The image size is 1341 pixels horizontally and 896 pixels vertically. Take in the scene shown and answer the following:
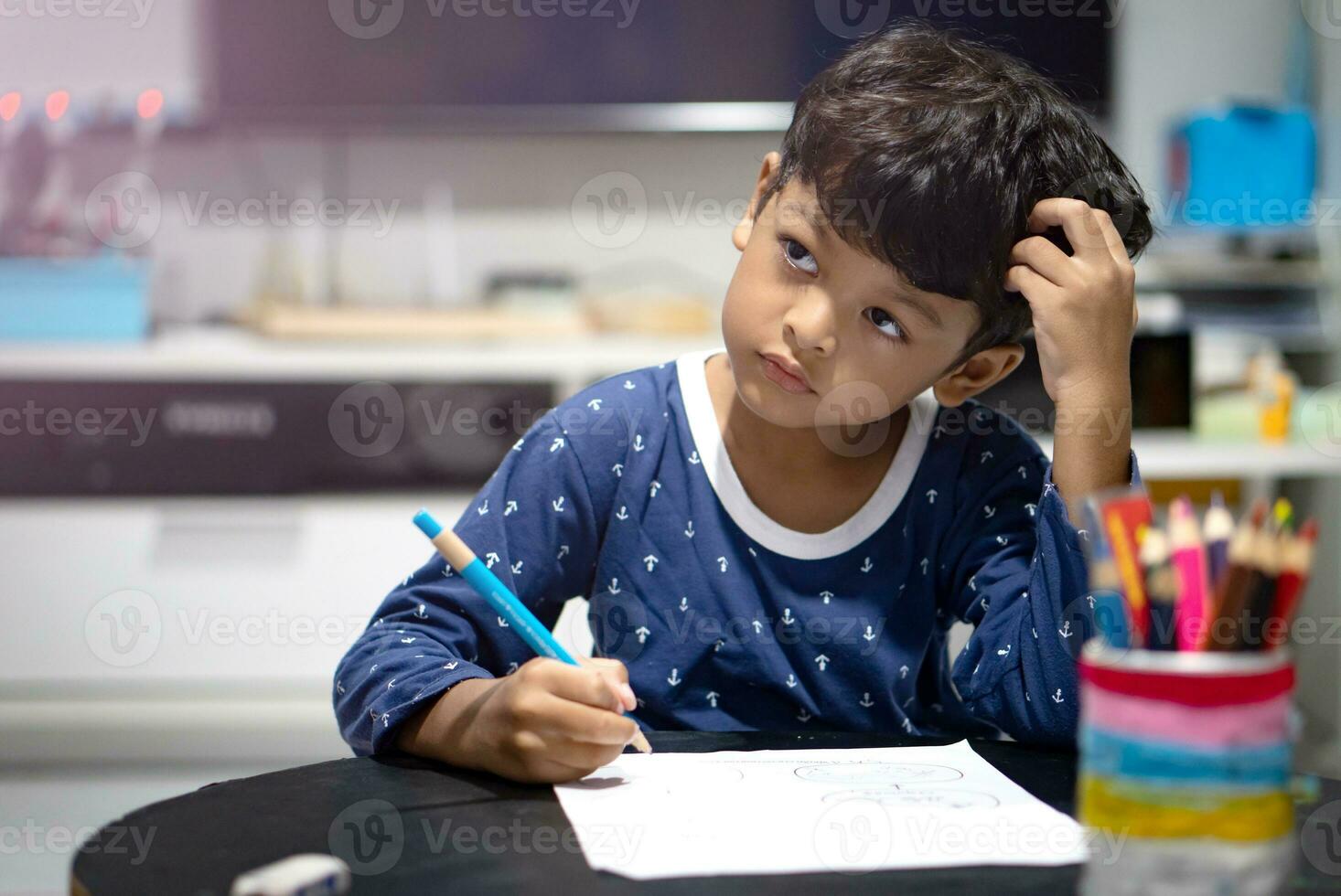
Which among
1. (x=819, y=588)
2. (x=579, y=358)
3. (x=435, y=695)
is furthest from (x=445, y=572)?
(x=579, y=358)

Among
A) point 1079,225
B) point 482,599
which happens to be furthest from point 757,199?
point 482,599

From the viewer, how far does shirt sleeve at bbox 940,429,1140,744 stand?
0.74 metres

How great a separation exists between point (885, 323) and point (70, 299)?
1671 mm

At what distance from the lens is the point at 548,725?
1.98 ft

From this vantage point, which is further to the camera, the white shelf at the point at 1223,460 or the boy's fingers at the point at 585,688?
the white shelf at the point at 1223,460

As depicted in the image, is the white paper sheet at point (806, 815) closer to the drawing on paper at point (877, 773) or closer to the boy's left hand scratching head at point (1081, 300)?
the drawing on paper at point (877, 773)

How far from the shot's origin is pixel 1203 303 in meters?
2.26

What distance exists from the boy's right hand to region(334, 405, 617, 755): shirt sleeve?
5cm

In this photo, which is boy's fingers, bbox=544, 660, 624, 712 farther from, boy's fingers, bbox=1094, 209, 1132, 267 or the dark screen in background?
the dark screen in background

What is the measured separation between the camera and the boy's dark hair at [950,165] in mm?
772

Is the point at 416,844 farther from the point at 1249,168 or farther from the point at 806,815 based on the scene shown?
the point at 1249,168

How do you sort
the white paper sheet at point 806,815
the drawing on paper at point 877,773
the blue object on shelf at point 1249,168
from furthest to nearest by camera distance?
the blue object on shelf at point 1249,168 < the drawing on paper at point 877,773 < the white paper sheet at point 806,815

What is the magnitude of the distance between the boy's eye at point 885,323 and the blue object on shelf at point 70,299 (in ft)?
5.32

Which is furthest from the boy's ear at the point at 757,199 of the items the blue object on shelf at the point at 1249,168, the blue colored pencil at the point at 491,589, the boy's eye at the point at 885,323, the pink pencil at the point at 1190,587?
the blue object on shelf at the point at 1249,168
